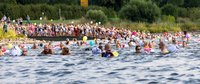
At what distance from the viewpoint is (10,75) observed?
32438 millimetres

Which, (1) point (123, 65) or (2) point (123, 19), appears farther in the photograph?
(2) point (123, 19)

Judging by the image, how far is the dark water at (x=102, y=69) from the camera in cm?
2978

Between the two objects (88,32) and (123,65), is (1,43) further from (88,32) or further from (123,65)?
(123,65)

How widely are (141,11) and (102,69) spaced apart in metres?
56.6

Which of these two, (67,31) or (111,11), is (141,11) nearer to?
(111,11)

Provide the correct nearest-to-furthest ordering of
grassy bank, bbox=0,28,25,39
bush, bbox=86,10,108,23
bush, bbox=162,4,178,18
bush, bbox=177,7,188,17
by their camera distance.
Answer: grassy bank, bbox=0,28,25,39, bush, bbox=86,10,108,23, bush, bbox=162,4,178,18, bush, bbox=177,7,188,17

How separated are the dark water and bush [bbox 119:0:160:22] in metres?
45.3

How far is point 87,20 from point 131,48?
112 ft

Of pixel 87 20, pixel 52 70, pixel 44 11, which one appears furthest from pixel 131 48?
pixel 44 11

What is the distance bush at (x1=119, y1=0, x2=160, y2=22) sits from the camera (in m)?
90.3

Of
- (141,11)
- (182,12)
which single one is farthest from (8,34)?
(182,12)

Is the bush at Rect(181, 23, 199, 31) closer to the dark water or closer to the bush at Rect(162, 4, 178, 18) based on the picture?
the bush at Rect(162, 4, 178, 18)

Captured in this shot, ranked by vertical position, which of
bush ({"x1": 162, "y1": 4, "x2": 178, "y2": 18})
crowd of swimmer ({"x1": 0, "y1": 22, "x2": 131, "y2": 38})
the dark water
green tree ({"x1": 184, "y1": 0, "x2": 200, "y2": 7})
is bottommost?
the dark water

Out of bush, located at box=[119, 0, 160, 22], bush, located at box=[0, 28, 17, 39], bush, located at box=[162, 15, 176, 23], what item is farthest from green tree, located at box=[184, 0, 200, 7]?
bush, located at box=[0, 28, 17, 39]
